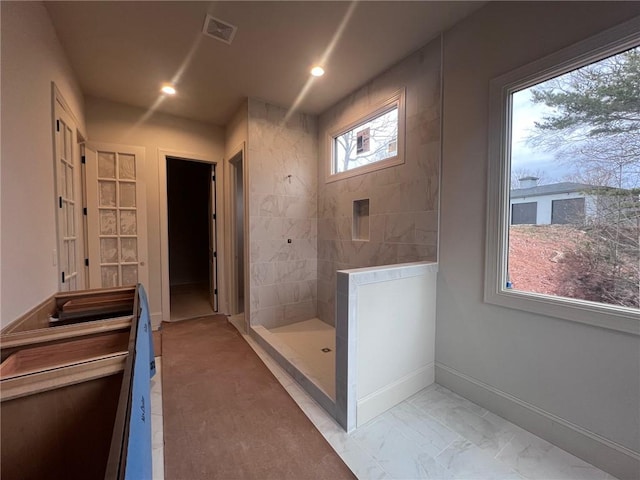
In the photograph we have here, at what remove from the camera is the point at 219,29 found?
2189 mm

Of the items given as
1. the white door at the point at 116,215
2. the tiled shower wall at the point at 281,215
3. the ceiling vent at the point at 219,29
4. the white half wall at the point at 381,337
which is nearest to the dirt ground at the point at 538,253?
the white half wall at the point at 381,337

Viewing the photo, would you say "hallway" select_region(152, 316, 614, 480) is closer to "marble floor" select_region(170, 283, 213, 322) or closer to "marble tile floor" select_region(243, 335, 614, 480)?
"marble tile floor" select_region(243, 335, 614, 480)

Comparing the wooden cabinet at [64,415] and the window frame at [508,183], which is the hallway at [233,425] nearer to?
the wooden cabinet at [64,415]

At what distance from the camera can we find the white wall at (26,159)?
1399 mm

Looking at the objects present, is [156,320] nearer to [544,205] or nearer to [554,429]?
[554,429]

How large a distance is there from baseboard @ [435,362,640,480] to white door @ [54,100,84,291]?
11.6 feet

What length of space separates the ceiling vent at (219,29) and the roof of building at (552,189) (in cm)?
257

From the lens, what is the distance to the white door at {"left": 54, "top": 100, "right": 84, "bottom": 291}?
2223 mm

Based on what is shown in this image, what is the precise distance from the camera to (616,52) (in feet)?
4.82

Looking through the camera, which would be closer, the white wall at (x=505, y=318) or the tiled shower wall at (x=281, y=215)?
the white wall at (x=505, y=318)

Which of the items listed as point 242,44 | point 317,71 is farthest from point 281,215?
point 242,44

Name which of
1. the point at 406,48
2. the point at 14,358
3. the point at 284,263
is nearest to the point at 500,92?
the point at 406,48

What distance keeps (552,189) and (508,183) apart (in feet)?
0.82

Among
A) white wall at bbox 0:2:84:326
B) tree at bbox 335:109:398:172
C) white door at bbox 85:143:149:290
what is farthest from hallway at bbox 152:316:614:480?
tree at bbox 335:109:398:172
